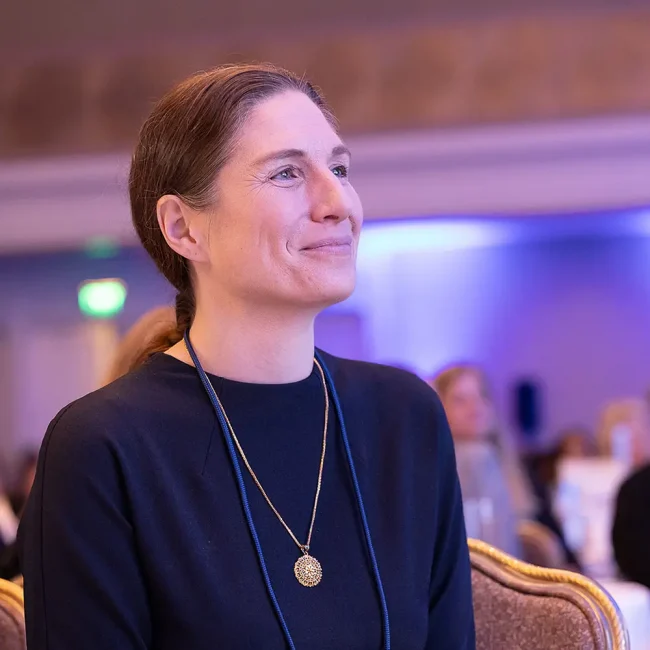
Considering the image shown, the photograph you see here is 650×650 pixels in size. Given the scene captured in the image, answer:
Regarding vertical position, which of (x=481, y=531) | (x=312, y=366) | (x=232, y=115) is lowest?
(x=481, y=531)

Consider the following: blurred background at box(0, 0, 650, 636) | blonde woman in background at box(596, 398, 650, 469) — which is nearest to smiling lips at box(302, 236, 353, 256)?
blonde woman in background at box(596, 398, 650, 469)

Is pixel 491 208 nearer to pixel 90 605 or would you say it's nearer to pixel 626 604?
pixel 626 604

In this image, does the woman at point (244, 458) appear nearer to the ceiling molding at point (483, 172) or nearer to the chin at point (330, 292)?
the chin at point (330, 292)

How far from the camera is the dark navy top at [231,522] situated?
4.50 ft

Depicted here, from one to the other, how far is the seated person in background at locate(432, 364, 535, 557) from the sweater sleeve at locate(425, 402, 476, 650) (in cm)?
222

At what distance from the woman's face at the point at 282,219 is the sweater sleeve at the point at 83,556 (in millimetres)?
291

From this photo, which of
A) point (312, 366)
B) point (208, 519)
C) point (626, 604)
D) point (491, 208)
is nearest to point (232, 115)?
point (312, 366)

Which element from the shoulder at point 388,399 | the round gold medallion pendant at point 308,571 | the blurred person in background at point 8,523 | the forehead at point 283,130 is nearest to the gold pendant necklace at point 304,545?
Result: the round gold medallion pendant at point 308,571

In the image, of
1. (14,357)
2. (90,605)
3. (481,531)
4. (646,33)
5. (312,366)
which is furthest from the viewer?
(14,357)

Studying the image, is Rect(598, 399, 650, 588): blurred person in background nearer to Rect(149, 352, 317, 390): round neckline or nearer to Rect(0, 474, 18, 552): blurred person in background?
Rect(149, 352, 317, 390): round neckline

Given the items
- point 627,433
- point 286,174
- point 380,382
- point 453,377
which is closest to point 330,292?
point 286,174

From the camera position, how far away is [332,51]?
293 inches

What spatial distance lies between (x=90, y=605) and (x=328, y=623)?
0.31 meters

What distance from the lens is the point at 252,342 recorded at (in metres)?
1.52
